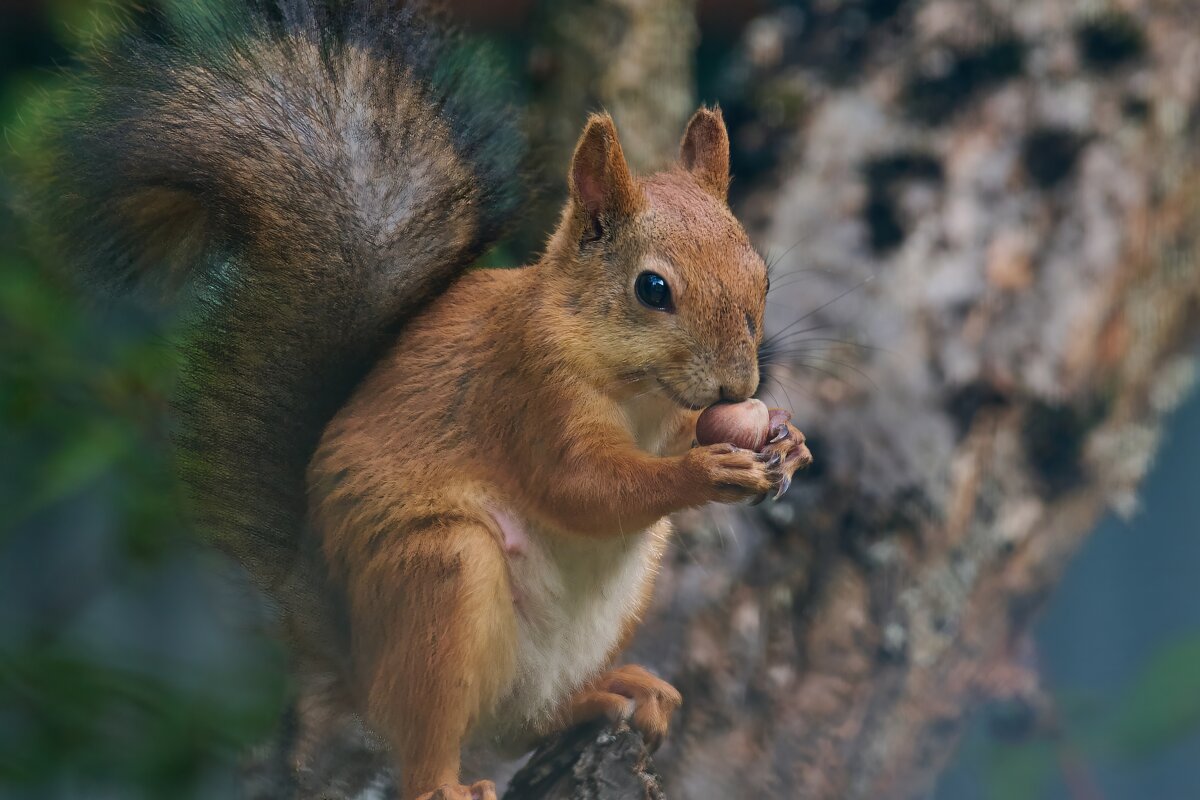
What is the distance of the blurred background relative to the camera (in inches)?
57.5

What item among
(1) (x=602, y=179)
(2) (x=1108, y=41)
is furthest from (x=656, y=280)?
(2) (x=1108, y=41)

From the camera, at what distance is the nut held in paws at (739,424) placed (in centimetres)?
101

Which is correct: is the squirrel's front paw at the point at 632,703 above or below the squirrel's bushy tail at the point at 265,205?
below

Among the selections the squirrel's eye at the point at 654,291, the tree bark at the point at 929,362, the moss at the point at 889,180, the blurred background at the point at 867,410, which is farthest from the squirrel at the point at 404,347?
the moss at the point at 889,180

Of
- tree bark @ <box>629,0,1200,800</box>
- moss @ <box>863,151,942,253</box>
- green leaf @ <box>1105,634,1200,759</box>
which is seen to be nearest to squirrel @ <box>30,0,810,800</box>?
tree bark @ <box>629,0,1200,800</box>

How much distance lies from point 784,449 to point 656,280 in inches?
7.3

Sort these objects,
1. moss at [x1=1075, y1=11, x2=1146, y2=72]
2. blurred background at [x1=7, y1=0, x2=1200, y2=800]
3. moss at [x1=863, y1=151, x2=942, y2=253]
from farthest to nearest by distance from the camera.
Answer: moss at [x1=1075, y1=11, x2=1146, y2=72] → moss at [x1=863, y1=151, x2=942, y2=253] → blurred background at [x1=7, y1=0, x2=1200, y2=800]

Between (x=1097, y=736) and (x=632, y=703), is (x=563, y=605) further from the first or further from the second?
(x=1097, y=736)

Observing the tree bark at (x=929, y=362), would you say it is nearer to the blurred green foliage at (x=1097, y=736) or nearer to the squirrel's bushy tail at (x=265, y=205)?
the blurred green foliage at (x=1097, y=736)

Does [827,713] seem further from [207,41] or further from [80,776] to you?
[207,41]

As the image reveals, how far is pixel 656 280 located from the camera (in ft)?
3.41

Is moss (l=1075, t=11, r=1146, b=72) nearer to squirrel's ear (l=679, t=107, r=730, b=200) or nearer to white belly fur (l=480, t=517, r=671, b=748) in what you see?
squirrel's ear (l=679, t=107, r=730, b=200)

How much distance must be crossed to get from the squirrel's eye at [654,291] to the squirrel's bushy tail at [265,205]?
23cm

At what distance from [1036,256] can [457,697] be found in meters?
1.26
